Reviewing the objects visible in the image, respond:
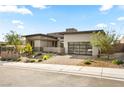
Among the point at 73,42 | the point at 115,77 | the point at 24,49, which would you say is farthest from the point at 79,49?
the point at 115,77

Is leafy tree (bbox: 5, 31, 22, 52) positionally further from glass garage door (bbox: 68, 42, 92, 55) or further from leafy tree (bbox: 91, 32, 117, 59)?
leafy tree (bbox: 91, 32, 117, 59)

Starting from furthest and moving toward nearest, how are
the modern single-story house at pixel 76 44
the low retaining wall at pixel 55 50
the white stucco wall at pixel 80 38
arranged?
the low retaining wall at pixel 55 50 < the modern single-story house at pixel 76 44 < the white stucco wall at pixel 80 38

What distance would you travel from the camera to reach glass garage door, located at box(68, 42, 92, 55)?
1719 cm

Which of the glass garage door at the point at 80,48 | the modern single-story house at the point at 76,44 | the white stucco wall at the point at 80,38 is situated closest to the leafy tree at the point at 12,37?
the modern single-story house at the point at 76,44

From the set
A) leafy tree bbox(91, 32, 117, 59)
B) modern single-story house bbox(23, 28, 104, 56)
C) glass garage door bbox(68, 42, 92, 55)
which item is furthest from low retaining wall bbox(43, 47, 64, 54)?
leafy tree bbox(91, 32, 117, 59)

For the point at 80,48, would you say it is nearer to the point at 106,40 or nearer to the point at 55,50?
the point at 55,50

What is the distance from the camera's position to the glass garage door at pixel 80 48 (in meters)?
17.2

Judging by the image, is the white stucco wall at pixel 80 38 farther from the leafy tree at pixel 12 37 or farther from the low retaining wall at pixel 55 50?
the leafy tree at pixel 12 37

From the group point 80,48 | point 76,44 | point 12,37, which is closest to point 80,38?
point 76,44

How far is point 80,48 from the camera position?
58.3 ft
